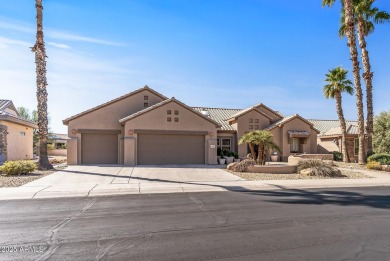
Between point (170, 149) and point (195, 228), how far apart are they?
650 inches

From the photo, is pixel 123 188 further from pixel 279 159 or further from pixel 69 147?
pixel 279 159

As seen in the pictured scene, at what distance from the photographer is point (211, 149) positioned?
23.4 meters

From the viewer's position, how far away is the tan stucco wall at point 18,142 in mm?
23753

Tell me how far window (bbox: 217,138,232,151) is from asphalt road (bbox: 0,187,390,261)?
17105mm

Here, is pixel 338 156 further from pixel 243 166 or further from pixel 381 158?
pixel 243 166

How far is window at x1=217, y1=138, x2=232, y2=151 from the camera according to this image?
2738 centimetres

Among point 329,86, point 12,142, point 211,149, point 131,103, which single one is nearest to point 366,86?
point 329,86

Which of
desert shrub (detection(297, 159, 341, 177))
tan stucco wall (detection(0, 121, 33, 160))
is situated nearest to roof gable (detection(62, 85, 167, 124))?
tan stucco wall (detection(0, 121, 33, 160))

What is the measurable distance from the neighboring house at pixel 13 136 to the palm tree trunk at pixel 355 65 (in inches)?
1151

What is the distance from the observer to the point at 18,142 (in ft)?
84.5

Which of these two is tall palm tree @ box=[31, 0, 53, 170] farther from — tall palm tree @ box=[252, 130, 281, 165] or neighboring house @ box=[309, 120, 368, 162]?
neighboring house @ box=[309, 120, 368, 162]

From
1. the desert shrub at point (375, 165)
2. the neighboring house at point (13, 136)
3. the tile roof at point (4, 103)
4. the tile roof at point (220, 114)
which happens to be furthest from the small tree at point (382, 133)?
the tile roof at point (4, 103)

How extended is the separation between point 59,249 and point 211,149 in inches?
734

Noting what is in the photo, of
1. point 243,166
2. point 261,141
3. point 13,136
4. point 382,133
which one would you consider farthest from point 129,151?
point 382,133
